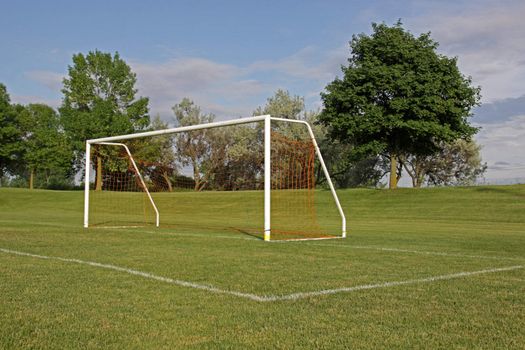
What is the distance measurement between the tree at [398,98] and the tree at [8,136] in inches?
1421

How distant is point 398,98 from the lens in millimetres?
36469

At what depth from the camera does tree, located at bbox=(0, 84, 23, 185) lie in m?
58.2

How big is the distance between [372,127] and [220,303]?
3261 cm

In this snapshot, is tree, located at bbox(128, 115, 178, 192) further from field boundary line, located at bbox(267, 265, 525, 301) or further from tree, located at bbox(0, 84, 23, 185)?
field boundary line, located at bbox(267, 265, 525, 301)

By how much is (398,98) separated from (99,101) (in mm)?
29585

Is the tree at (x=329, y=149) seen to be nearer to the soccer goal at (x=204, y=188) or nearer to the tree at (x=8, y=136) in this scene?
the soccer goal at (x=204, y=188)

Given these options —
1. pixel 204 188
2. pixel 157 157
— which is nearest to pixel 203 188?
pixel 204 188

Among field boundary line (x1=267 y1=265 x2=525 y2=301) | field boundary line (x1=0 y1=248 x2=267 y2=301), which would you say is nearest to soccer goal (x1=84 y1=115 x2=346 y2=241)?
field boundary line (x1=0 y1=248 x2=267 y2=301)

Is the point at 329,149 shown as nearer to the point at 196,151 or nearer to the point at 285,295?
the point at 196,151

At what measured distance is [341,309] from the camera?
15.9ft

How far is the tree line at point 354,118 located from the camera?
119 feet

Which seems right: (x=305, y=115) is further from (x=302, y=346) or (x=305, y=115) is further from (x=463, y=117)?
(x=302, y=346)

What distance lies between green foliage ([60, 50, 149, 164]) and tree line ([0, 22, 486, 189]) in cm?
10

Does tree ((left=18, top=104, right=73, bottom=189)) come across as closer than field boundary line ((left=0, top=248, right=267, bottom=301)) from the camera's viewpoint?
No
